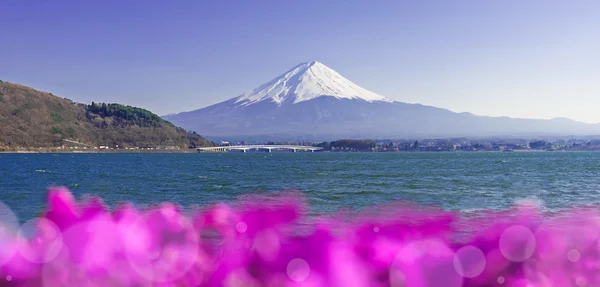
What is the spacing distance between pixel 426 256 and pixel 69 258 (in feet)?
4.44

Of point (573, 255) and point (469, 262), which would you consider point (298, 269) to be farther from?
point (573, 255)

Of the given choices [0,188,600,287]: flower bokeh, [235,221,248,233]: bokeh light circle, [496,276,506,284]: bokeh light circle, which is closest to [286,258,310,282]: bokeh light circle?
[0,188,600,287]: flower bokeh

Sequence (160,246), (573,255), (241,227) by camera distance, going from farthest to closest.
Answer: (573,255) < (241,227) < (160,246)

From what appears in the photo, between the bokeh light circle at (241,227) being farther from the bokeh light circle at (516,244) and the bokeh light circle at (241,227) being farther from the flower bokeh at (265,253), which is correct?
the bokeh light circle at (516,244)

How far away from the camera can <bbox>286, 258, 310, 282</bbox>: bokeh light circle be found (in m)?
2.02

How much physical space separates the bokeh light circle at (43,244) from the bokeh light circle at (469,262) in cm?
153

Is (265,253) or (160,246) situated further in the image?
(160,246)

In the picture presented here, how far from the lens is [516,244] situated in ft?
7.70

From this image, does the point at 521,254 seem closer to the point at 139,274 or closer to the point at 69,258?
the point at 139,274

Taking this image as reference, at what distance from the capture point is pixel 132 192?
120 ft

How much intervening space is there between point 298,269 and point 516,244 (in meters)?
0.95

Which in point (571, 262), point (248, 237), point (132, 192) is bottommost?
point (132, 192)

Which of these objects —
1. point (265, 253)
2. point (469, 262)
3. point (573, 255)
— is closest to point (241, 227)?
point (265, 253)

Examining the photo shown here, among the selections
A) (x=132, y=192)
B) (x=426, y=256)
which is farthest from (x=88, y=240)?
(x=132, y=192)
